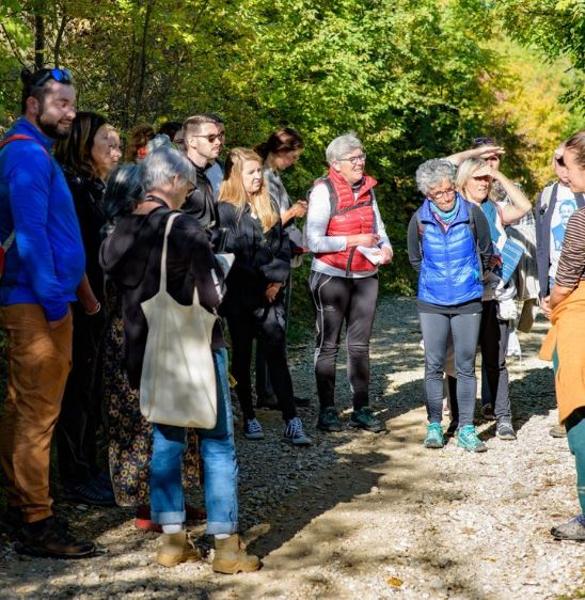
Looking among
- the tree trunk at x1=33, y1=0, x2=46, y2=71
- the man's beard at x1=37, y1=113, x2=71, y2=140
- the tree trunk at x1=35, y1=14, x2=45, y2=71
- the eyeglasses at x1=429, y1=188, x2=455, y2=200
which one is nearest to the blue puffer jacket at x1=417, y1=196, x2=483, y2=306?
the eyeglasses at x1=429, y1=188, x2=455, y2=200

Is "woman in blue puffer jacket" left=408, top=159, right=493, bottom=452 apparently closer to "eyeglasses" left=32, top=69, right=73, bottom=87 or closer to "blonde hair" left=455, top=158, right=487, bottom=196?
"blonde hair" left=455, top=158, right=487, bottom=196

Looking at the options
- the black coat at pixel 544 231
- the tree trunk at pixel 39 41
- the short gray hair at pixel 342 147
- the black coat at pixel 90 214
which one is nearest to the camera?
the black coat at pixel 90 214

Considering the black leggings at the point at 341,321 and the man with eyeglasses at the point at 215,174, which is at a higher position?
the man with eyeglasses at the point at 215,174

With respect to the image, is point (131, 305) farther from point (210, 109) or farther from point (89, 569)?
point (210, 109)

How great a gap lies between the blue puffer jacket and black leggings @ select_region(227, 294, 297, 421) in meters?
1.13

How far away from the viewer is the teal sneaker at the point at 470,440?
7434 mm

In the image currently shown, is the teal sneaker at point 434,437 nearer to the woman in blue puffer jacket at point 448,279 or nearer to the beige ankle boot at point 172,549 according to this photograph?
the woman in blue puffer jacket at point 448,279

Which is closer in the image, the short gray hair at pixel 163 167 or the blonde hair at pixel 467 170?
the short gray hair at pixel 163 167

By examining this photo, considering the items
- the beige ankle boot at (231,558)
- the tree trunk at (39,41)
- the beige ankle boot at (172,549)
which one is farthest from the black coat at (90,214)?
the tree trunk at (39,41)

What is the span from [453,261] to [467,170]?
2.68ft

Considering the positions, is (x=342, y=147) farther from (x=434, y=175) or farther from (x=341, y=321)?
(x=341, y=321)

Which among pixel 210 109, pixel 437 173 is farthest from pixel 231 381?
pixel 210 109

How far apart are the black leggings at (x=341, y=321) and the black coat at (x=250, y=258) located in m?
0.41

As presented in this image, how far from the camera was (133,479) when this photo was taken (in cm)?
541
